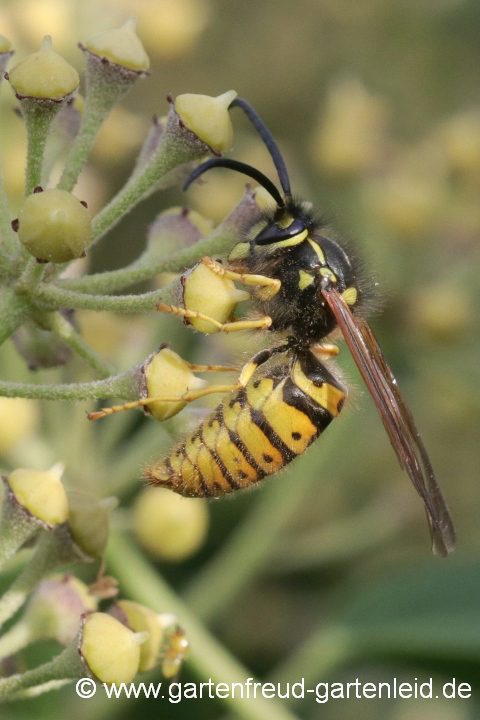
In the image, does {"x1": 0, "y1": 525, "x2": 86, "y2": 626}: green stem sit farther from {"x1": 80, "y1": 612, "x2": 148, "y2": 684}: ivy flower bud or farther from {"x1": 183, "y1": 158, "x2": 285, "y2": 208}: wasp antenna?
{"x1": 183, "y1": 158, "x2": 285, "y2": 208}: wasp antenna

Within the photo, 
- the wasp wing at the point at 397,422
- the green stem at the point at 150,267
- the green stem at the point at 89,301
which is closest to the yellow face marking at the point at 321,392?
the wasp wing at the point at 397,422

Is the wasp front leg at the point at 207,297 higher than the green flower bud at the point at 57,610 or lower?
higher

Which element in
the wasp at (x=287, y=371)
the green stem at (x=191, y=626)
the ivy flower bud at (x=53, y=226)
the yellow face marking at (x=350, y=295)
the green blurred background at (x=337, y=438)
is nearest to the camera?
the ivy flower bud at (x=53, y=226)

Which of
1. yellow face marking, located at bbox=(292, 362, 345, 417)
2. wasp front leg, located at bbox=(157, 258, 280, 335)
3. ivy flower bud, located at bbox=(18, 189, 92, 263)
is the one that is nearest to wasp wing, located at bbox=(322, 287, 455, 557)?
yellow face marking, located at bbox=(292, 362, 345, 417)

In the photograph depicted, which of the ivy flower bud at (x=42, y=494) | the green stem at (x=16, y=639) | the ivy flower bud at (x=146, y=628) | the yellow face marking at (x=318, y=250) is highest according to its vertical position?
the yellow face marking at (x=318, y=250)

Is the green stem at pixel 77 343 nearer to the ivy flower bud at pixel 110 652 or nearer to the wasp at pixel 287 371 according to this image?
the wasp at pixel 287 371

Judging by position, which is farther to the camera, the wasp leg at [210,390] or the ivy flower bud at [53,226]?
the wasp leg at [210,390]
